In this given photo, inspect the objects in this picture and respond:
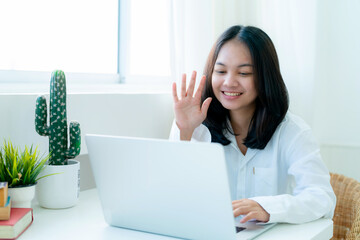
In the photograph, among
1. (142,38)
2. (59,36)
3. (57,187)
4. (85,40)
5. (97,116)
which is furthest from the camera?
(142,38)

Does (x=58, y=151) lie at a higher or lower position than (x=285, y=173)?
higher

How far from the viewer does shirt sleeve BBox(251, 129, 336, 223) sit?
1.11 meters

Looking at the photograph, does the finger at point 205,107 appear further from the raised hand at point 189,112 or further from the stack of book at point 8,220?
the stack of book at point 8,220

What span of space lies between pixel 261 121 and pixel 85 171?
634 mm

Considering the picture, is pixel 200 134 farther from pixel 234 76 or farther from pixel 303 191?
pixel 303 191

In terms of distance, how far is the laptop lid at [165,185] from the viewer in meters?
0.87

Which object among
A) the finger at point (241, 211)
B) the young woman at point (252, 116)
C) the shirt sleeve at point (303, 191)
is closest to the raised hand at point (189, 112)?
the young woman at point (252, 116)

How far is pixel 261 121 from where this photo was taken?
5.13ft

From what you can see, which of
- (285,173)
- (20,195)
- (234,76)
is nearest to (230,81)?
(234,76)

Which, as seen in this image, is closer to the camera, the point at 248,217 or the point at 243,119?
the point at 248,217

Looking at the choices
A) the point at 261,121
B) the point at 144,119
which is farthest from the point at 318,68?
the point at 144,119

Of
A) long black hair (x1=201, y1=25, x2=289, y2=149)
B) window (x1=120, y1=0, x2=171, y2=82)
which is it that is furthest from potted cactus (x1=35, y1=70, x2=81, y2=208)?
window (x1=120, y1=0, x2=171, y2=82)

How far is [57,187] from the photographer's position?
1200 mm

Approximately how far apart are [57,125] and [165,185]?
0.44 metres
